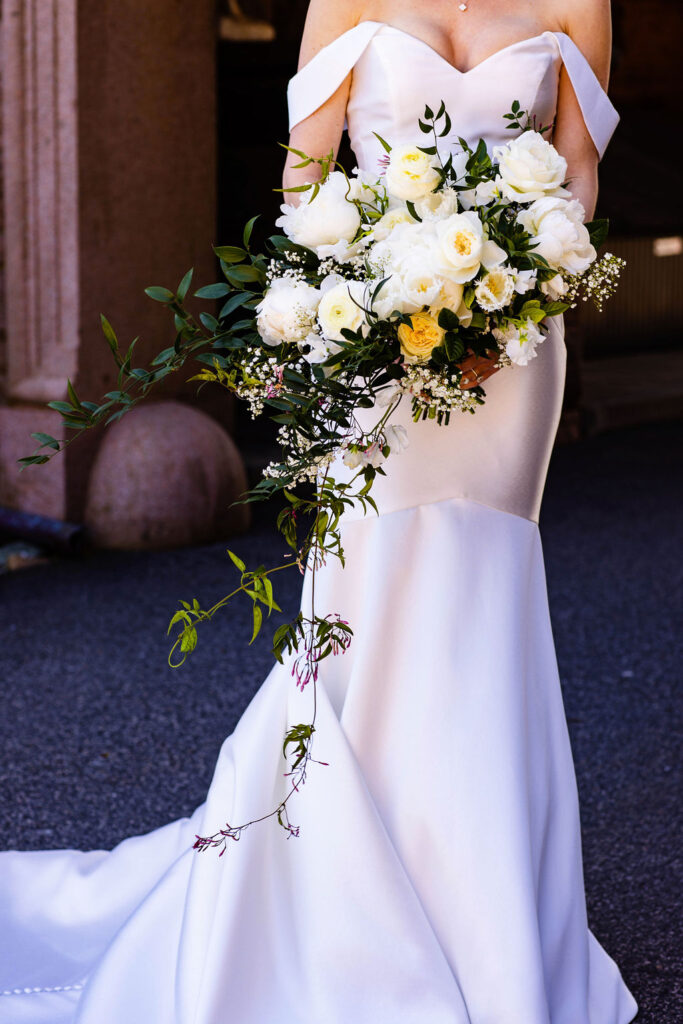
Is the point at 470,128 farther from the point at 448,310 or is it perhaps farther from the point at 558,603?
the point at 558,603

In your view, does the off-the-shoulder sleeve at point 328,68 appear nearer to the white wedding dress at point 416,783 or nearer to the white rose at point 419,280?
the white wedding dress at point 416,783

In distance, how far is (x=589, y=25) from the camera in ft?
8.70

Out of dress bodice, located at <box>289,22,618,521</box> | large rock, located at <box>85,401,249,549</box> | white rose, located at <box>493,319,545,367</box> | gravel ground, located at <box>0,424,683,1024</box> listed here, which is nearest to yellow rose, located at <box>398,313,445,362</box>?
white rose, located at <box>493,319,545,367</box>

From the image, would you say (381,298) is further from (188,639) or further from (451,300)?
(188,639)

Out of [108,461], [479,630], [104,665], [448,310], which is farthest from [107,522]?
[448,310]

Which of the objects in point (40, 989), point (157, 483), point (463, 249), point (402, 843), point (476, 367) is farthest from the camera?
point (157, 483)

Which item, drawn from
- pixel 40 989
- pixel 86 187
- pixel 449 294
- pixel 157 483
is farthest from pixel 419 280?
pixel 86 187

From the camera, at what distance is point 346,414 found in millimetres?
2156

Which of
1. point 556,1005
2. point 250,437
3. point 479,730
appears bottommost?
point 250,437

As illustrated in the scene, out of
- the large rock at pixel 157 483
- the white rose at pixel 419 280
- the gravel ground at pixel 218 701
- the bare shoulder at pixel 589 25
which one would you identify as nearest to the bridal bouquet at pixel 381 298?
the white rose at pixel 419 280

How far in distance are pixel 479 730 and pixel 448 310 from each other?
88cm

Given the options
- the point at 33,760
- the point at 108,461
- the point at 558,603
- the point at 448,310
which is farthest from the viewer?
the point at 108,461

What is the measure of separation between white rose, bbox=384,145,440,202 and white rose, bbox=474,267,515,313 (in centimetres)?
20

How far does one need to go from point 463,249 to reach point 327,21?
842 millimetres
